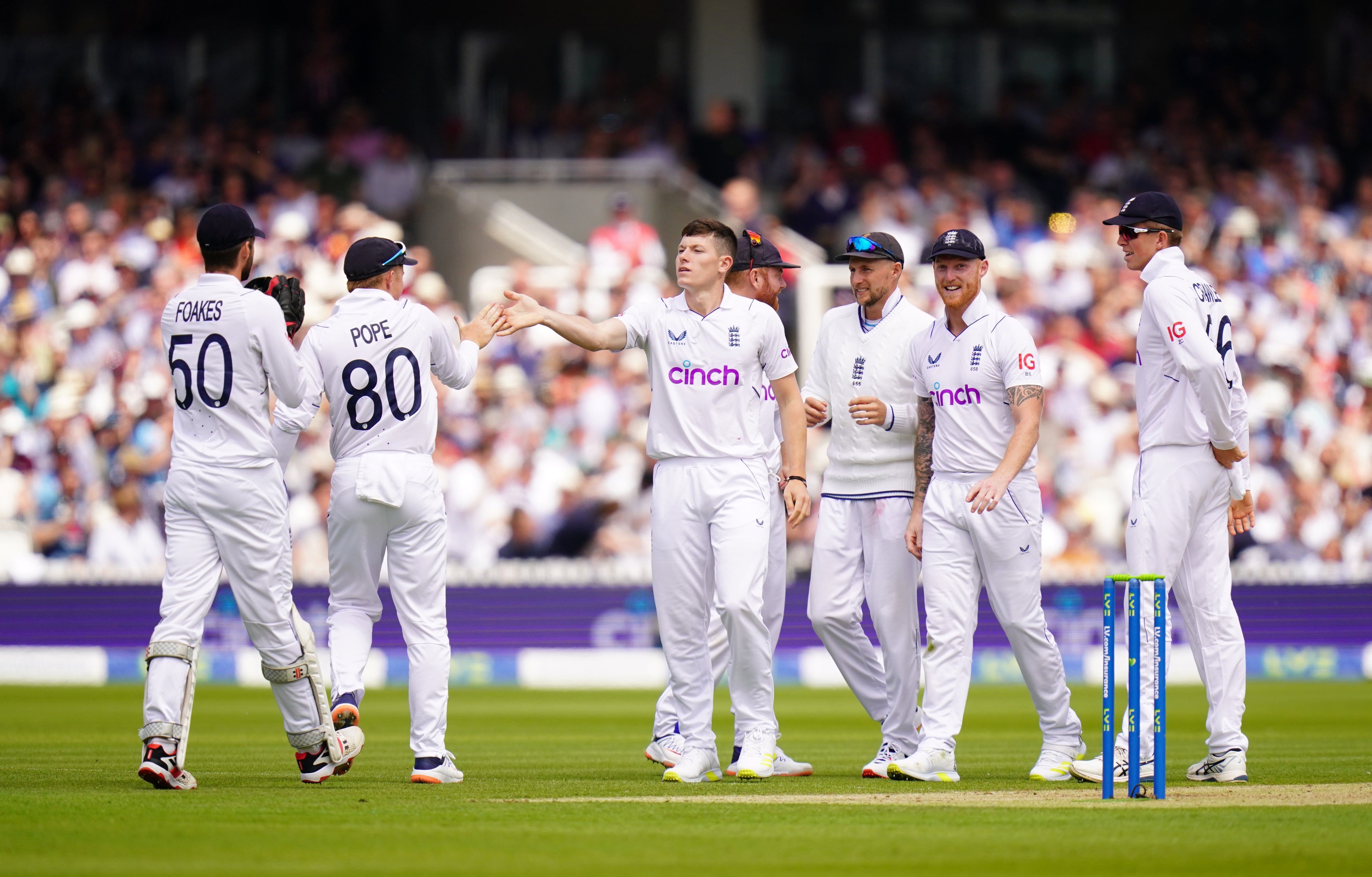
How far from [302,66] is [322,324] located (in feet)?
55.4

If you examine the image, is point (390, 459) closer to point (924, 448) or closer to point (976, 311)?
point (924, 448)

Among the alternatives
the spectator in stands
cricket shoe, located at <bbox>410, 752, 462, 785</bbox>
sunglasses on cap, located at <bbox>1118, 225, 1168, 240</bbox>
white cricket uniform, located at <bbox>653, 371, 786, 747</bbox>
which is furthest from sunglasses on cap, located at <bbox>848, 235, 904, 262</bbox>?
the spectator in stands

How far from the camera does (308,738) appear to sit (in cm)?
780

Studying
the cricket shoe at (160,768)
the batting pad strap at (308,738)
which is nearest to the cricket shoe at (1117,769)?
the batting pad strap at (308,738)

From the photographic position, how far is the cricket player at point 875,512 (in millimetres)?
8508

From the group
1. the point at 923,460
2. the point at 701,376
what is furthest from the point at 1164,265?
the point at 701,376

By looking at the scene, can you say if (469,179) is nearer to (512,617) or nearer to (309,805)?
(512,617)

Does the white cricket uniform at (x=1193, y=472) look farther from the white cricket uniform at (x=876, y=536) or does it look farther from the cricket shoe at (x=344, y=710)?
the cricket shoe at (x=344, y=710)

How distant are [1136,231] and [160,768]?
4791mm

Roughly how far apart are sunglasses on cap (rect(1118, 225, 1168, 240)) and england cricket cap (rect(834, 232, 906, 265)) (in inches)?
40.1

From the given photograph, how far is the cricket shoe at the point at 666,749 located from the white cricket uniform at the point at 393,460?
48.4 inches

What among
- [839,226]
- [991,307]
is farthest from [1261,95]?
[991,307]

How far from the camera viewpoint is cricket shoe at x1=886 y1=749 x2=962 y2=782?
796 cm

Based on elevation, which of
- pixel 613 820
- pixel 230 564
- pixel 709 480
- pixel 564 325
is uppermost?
pixel 564 325
